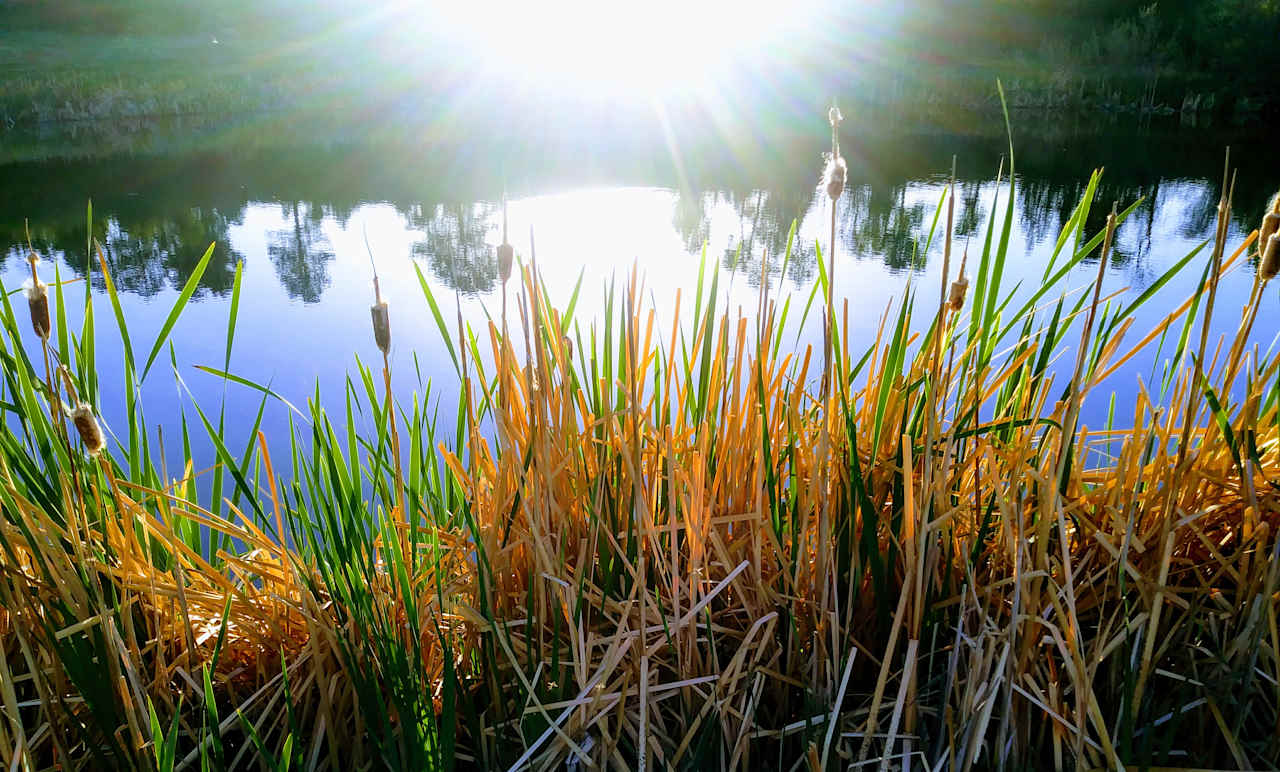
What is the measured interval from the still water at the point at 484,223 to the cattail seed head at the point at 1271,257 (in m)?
1.18

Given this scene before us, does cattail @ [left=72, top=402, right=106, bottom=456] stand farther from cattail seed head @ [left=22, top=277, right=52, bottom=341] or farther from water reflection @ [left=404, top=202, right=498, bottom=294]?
water reflection @ [left=404, top=202, right=498, bottom=294]

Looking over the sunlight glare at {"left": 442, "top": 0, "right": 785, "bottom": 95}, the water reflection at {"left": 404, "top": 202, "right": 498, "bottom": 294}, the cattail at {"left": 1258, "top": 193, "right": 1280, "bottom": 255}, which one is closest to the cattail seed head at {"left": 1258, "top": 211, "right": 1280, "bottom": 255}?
the cattail at {"left": 1258, "top": 193, "right": 1280, "bottom": 255}

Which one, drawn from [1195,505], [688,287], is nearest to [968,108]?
[688,287]

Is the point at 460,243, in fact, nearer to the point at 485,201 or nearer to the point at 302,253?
the point at 302,253

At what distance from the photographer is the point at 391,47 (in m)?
22.9

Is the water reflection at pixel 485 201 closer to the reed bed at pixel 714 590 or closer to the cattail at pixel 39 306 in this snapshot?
the reed bed at pixel 714 590

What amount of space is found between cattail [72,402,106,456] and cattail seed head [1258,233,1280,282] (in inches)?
46.8

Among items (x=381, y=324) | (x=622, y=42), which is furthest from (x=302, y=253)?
(x=622, y=42)

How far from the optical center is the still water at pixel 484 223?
452 centimetres

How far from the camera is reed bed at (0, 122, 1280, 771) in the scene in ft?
3.09

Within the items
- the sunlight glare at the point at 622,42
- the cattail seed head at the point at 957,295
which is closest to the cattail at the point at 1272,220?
the cattail seed head at the point at 957,295

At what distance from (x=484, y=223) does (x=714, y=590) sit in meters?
7.24

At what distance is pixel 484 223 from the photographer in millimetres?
7816

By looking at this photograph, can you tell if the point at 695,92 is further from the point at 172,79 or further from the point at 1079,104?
the point at 172,79
